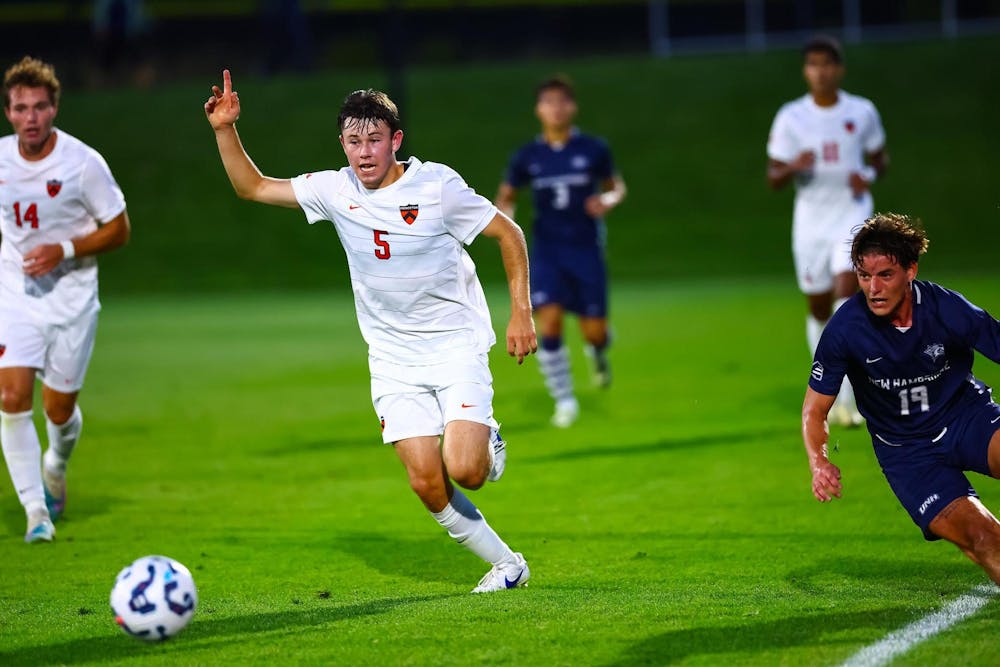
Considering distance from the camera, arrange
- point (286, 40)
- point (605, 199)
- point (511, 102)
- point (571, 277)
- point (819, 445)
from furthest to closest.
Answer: point (286, 40) → point (511, 102) → point (571, 277) → point (605, 199) → point (819, 445)

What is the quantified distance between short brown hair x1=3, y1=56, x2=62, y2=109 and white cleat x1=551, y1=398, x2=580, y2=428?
512 cm

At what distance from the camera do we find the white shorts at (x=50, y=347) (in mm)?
8211

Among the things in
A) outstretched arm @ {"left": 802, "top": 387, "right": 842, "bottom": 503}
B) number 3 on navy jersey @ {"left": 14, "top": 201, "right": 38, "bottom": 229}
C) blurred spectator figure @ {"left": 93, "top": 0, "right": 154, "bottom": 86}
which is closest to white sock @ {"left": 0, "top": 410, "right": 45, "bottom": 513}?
number 3 on navy jersey @ {"left": 14, "top": 201, "right": 38, "bottom": 229}

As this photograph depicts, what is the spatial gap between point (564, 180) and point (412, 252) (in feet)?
19.4

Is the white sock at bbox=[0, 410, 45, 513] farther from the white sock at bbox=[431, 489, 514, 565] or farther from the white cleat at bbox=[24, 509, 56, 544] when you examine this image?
the white sock at bbox=[431, 489, 514, 565]

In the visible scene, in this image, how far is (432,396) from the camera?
675 cm

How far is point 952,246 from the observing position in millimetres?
27766

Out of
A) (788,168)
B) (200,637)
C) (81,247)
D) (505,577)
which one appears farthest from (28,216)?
(788,168)

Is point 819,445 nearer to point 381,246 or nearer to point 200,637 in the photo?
point 381,246

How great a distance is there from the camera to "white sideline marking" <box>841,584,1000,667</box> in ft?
17.1

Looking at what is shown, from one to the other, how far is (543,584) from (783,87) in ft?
A: 93.2

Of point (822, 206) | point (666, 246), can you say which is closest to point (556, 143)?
point (822, 206)

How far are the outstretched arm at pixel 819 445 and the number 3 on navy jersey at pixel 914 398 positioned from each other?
12.7 inches

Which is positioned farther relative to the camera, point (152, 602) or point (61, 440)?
point (61, 440)
